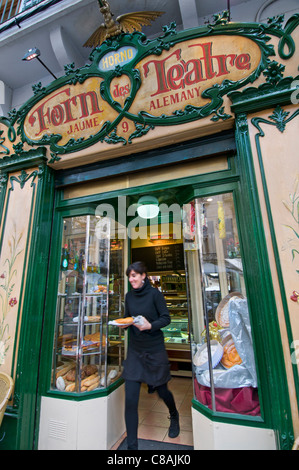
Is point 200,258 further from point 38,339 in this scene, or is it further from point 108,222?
point 38,339

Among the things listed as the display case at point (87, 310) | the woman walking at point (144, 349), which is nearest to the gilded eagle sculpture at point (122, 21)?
the display case at point (87, 310)

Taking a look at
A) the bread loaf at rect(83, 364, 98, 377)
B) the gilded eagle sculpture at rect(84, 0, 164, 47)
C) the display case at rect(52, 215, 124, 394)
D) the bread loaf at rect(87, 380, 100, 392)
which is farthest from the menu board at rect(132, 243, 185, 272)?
the gilded eagle sculpture at rect(84, 0, 164, 47)

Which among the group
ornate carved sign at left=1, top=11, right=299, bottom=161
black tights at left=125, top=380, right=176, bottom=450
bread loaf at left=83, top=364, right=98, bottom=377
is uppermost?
ornate carved sign at left=1, top=11, right=299, bottom=161

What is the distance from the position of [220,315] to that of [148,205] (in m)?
1.64

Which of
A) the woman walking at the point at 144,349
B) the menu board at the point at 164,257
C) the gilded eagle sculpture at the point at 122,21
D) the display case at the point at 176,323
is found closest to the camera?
the woman walking at the point at 144,349

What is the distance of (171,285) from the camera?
18.1 feet

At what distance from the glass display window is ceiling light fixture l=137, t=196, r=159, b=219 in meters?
0.48

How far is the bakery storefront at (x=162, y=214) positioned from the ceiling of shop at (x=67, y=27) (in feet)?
3.91

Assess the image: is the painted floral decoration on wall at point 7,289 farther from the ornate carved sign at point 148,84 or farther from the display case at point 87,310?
the ornate carved sign at point 148,84

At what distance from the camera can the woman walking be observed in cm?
234

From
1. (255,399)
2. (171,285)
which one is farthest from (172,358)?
(255,399)

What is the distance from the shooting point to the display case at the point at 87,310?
2.91 meters

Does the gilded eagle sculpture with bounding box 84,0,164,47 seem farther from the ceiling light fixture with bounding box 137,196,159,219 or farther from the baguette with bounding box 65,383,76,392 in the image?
the baguette with bounding box 65,383,76,392

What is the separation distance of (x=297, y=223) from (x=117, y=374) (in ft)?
9.53
